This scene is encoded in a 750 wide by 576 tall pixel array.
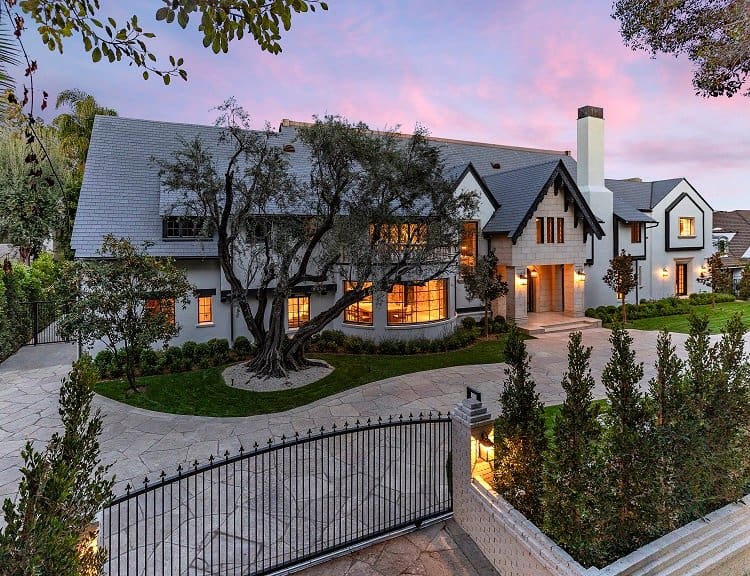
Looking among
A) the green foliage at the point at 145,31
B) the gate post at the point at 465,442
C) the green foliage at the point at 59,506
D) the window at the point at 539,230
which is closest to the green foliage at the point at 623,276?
the window at the point at 539,230

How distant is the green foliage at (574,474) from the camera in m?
4.46

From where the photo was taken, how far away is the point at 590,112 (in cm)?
2222

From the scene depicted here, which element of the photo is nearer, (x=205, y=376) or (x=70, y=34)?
(x=70, y=34)

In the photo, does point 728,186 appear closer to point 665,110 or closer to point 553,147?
point 553,147

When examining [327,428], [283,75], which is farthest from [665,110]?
[327,428]

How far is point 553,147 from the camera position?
32156 millimetres

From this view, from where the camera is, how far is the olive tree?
11897mm

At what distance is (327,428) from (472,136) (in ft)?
84.5

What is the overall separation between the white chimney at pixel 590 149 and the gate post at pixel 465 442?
20.5 metres

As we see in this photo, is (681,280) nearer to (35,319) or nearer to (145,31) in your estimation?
(145,31)

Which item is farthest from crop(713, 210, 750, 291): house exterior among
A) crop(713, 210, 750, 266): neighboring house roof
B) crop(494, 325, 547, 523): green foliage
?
crop(494, 325, 547, 523): green foliage

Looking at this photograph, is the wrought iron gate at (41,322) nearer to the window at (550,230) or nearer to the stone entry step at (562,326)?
the stone entry step at (562,326)

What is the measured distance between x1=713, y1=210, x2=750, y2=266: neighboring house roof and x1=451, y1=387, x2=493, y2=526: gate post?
32.2 meters

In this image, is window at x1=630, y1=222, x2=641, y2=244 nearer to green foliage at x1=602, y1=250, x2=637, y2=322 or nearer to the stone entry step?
green foliage at x1=602, y1=250, x2=637, y2=322
